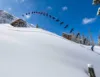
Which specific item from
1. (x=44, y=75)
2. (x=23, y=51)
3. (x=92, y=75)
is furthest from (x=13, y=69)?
(x=92, y=75)

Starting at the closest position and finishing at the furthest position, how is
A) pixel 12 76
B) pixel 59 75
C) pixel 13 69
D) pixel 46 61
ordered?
pixel 12 76
pixel 13 69
pixel 59 75
pixel 46 61

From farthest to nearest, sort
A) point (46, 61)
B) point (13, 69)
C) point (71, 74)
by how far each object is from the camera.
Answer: point (46, 61)
point (71, 74)
point (13, 69)

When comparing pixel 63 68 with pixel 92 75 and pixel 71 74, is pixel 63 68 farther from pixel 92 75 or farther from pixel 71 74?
pixel 92 75

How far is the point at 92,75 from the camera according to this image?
1156 centimetres

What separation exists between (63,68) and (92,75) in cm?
170

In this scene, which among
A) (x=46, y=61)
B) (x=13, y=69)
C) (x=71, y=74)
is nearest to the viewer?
(x=13, y=69)

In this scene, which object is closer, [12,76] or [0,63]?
[12,76]

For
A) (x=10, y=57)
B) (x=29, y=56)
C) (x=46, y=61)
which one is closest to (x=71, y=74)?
(x=46, y=61)

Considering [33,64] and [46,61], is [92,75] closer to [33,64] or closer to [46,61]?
[46,61]

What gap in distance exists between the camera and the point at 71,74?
36.5 ft

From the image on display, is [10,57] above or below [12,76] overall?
above

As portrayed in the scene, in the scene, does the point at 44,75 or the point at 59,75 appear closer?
the point at 44,75

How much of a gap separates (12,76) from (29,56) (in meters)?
3.47

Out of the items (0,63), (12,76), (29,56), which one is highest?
(29,56)
